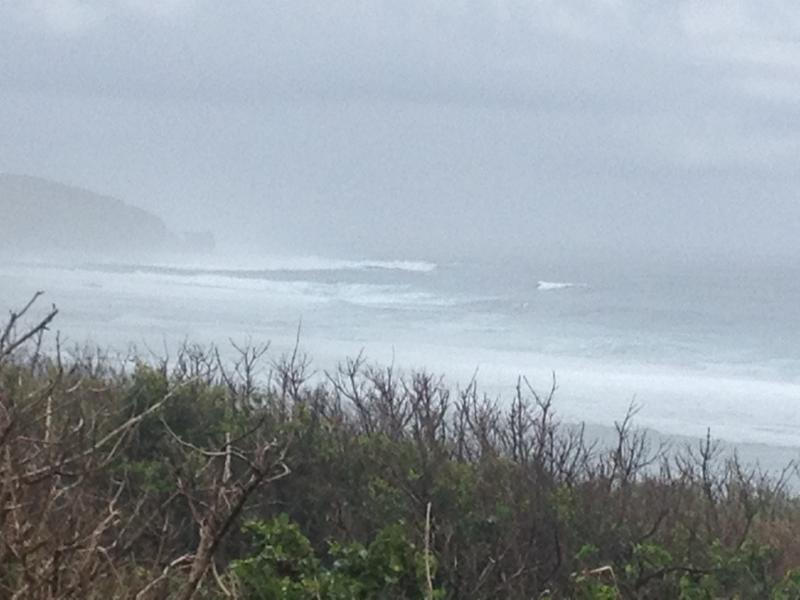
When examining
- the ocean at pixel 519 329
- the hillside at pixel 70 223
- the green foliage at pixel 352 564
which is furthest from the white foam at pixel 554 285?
the green foliage at pixel 352 564

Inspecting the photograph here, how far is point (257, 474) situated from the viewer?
4.72 metres

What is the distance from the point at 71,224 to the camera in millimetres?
154375

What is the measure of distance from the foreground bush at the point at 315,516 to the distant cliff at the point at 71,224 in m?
126

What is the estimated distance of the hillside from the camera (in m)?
145

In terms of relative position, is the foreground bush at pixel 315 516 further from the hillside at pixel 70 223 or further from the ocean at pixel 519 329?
the hillside at pixel 70 223

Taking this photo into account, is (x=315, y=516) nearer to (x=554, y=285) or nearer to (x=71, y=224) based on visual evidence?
(x=554, y=285)

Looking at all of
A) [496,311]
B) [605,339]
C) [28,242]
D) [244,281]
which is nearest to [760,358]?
[605,339]

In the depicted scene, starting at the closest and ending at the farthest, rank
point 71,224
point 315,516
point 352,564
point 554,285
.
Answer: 1. point 352,564
2. point 315,516
3. point 554,285
4. point 71,224

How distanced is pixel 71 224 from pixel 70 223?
158mm

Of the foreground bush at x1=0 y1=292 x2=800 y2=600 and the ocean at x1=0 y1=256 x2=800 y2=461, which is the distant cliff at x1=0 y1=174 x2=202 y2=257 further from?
the foreground bush at x1=0 y1=292 x2=800 y2=600

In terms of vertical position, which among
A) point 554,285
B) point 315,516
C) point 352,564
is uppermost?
point 554,285

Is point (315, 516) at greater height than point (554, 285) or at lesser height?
lesser

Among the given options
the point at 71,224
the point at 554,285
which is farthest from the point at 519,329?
the point at 71,224

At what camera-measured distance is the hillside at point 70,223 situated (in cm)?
14462
